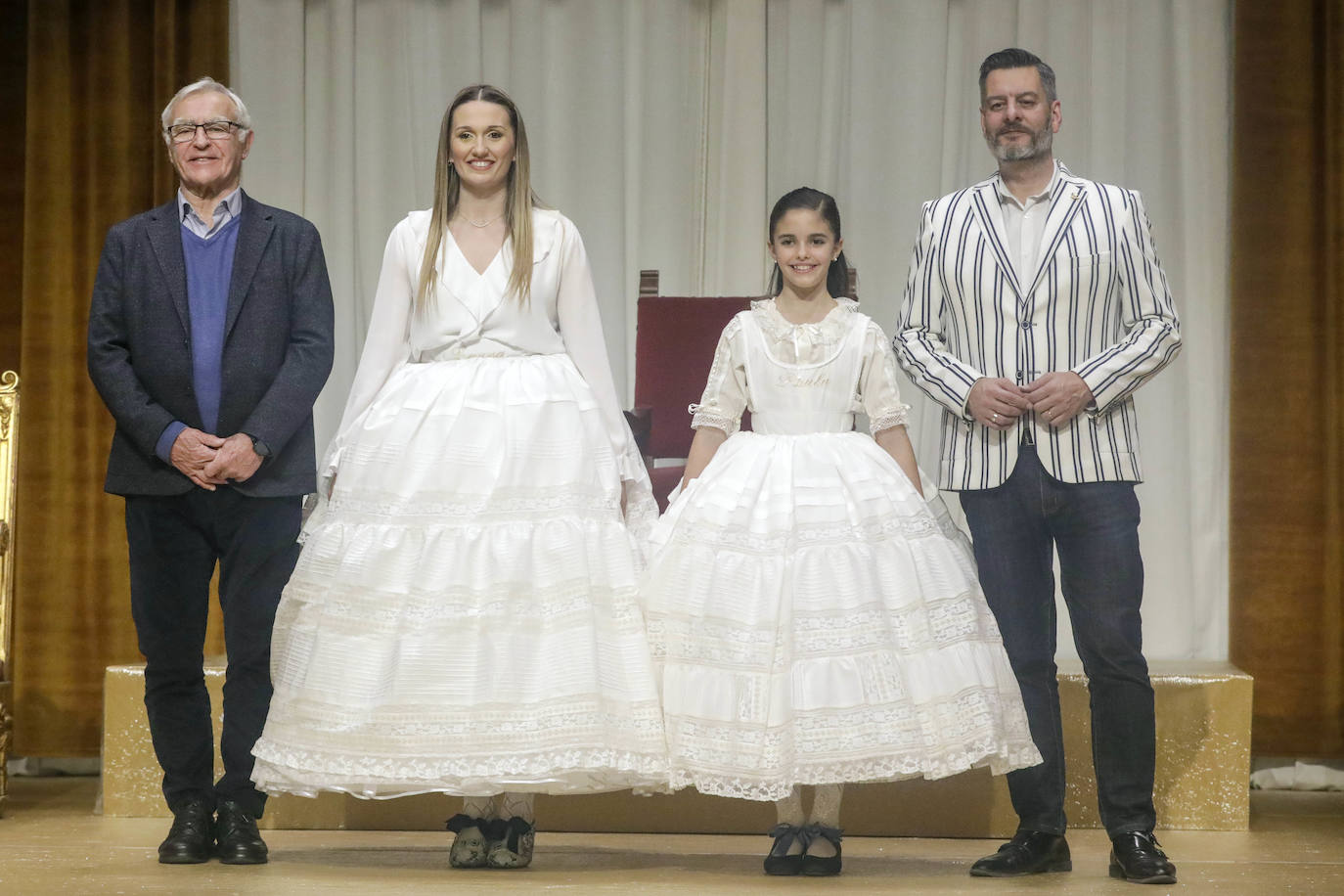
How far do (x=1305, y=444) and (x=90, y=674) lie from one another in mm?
3482

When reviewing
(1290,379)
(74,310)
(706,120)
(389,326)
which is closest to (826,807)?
(389,326)

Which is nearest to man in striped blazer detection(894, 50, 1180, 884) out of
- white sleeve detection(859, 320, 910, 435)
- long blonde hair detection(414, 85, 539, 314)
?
white sleeve detection(859, 320, 910, 435)

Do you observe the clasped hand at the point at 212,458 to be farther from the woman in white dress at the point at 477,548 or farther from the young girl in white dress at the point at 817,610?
the young girl in white dress at the point at 817,610

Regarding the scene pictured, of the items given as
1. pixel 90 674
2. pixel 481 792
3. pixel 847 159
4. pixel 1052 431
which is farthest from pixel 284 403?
pixel 847 159

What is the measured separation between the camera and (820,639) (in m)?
2.61

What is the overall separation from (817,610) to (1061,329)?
711 mm

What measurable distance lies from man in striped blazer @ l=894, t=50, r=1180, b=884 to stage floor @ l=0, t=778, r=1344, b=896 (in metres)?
0.18

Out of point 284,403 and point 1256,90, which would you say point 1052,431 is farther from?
point 1256,90

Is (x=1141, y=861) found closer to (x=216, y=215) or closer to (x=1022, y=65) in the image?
(x=1022, y=65)

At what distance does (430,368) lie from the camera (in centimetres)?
283

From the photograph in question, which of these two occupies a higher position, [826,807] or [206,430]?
[206,430]

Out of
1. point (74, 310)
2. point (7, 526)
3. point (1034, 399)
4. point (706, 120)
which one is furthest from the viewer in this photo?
point (706, 120)

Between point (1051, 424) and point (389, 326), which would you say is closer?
point (1051, 424)

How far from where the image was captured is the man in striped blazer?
2.75 meters
